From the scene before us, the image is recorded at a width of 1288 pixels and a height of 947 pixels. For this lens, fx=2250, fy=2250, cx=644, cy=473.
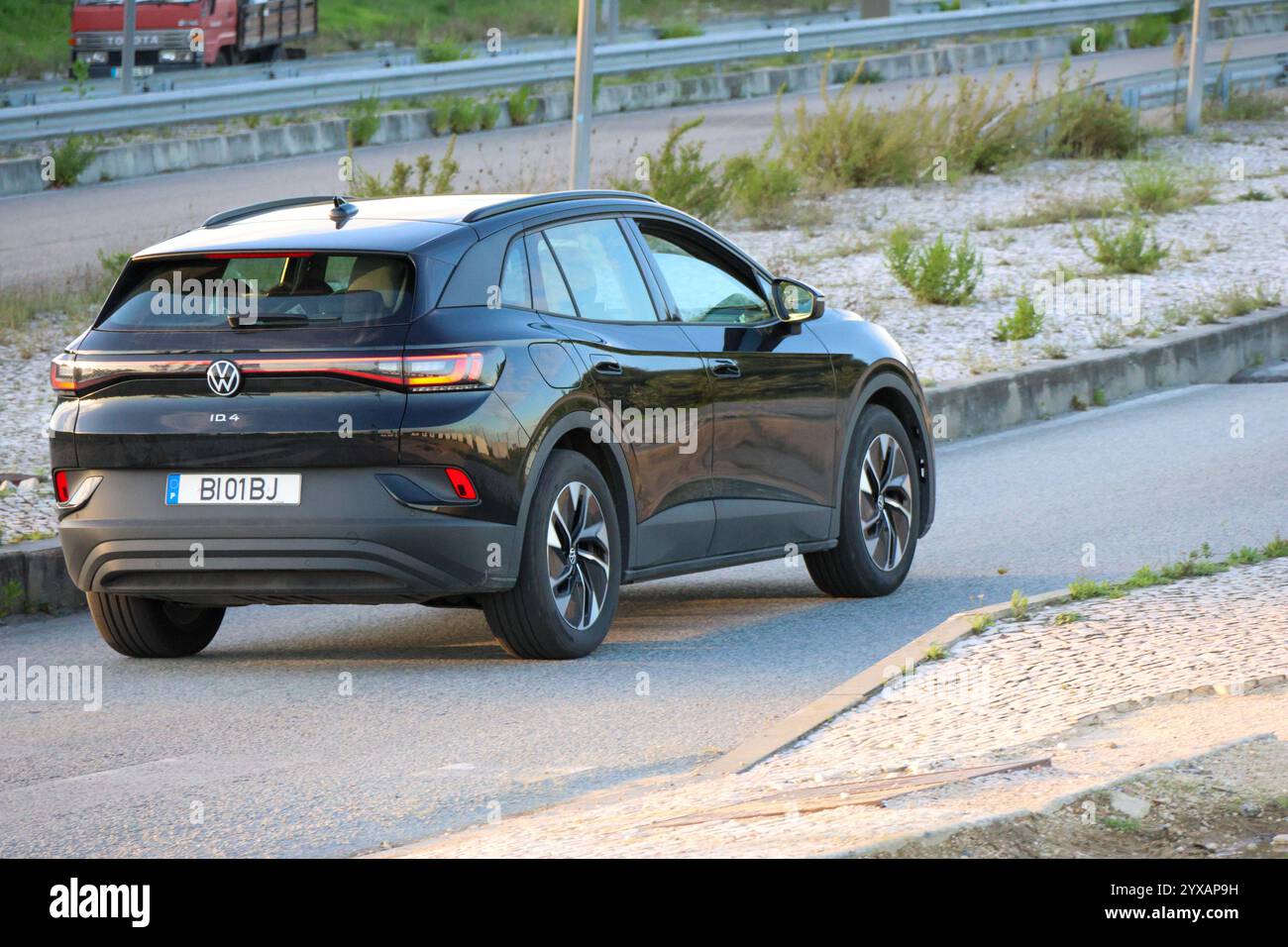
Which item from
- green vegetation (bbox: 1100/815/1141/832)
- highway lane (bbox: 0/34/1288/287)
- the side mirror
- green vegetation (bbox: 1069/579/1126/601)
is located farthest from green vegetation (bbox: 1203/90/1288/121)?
green vegetation (bbox: 1100/815/1141/832)

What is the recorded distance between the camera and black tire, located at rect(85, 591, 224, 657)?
8375mm

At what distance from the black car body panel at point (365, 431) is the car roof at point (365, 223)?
0.05 feet

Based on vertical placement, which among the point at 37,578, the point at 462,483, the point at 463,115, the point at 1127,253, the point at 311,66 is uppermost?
the point at 311,66

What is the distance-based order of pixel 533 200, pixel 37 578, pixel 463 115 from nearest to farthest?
pixel 533 200, pixel 37 578, pixel 463 115

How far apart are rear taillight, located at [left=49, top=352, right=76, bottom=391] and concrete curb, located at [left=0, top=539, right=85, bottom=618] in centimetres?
188

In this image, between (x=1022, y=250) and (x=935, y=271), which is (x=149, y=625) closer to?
(x=935, y=271)

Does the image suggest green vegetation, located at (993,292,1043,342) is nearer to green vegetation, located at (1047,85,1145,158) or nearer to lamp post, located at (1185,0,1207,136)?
green vegetation, located at (1047,85,1145,158)

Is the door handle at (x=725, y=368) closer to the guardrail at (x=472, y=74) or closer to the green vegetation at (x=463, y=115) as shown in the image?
the guardrail at (x=472, y=74)

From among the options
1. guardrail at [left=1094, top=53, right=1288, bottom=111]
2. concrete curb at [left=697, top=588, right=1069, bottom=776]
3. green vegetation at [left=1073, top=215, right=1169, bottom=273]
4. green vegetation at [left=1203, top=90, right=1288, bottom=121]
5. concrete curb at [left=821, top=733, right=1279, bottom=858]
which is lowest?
concrete curb at [left=697, top=588, right=1069, bottom=776]

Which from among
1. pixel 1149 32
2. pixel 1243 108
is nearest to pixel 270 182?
pixel 1243 108

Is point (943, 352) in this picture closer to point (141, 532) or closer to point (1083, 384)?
point (1083, 384)

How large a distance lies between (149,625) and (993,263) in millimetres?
13377

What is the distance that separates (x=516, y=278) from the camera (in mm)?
8148
